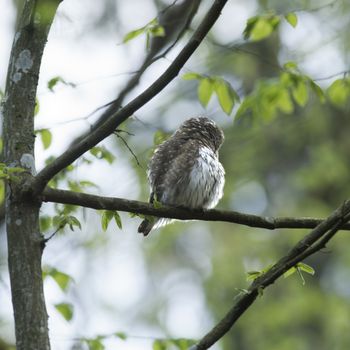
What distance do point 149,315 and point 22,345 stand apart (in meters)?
12.1

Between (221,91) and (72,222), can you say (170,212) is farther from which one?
(221,91)

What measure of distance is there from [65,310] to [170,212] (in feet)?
4.11

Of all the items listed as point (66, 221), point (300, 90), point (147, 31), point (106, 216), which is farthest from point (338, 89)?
point (66, 221)

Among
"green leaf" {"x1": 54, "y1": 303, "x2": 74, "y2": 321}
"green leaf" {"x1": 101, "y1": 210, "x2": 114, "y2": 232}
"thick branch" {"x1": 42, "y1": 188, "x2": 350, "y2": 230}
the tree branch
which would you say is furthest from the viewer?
"green leaf" {"x1": 54, "y1": 303, "x2": 74, "y2": 321}

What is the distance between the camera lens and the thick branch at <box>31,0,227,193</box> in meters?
3.01

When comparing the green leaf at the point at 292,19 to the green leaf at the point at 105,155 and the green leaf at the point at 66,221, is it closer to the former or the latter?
the green leaf at the point at 105,155

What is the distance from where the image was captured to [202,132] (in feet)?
17.9

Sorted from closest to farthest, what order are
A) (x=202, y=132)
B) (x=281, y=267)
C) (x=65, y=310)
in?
(x=281, y=267) < (x=65, y=310) < (x=202, y=132)

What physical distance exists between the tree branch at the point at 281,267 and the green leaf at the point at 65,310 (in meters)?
1.45

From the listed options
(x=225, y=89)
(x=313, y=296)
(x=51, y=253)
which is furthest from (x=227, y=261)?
(x=225, y=89)

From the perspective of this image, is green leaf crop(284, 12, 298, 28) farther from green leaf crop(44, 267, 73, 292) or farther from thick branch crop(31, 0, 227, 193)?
green leaf crop(44, 267, 73, 292)

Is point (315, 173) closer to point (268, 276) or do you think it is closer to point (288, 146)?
point (288, 146)

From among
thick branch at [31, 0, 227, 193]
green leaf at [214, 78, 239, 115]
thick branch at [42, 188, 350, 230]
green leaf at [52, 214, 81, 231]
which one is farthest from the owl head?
thick branch at [31, 0, 227, 193]

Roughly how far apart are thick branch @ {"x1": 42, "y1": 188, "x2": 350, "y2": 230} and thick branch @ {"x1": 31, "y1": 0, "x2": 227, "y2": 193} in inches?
5.1
